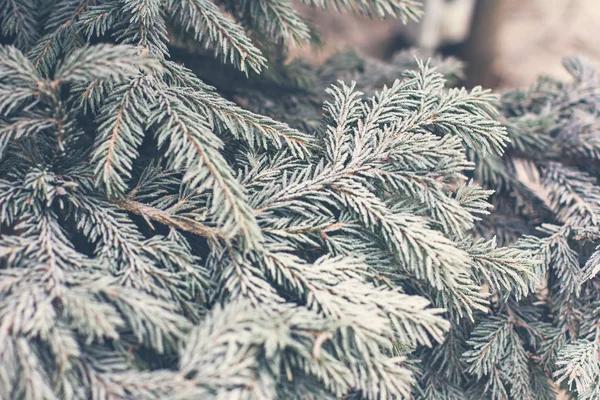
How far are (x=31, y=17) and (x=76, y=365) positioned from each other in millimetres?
689

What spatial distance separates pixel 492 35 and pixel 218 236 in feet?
6.99

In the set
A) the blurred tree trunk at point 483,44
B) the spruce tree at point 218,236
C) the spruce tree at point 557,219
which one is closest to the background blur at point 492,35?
the blurred tree trunk at point 483,44

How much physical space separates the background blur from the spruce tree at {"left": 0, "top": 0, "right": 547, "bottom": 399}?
5.20 ft

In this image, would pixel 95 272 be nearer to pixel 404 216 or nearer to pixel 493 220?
pixel 404 216

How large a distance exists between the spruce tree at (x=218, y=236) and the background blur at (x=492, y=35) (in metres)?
1.59

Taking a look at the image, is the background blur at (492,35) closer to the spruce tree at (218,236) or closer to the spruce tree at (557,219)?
the spruce tree at (557,219)

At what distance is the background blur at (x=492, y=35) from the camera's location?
2375 millimetres

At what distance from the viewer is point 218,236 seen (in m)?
0.73

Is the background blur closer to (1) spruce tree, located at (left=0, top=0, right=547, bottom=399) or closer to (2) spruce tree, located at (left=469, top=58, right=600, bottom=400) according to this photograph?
(2) spruce tree, located at (left=469, top=58, right=600, bottom=400)

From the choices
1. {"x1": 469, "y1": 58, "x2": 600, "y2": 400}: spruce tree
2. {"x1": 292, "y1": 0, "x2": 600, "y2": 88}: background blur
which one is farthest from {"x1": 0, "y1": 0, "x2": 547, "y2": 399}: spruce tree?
{"x1": 292, "y1": 0, "x2": 600, "y2": 88}: background blur

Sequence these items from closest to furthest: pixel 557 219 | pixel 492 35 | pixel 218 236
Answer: pixel 218 236
pixel 557 219
pixel 492 35

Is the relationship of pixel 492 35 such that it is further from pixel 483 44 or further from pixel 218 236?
pixel 218 236

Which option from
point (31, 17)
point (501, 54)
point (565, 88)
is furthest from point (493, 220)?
point (501, 54)

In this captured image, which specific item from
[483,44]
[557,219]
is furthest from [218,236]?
[483,44]
